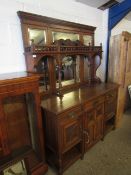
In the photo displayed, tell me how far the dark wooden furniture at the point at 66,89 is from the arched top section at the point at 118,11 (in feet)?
1.93

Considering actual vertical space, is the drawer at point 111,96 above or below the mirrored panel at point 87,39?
below

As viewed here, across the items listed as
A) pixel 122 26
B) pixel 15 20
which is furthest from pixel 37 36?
pixel 122 26

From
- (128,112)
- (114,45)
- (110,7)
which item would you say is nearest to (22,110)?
(114,45)

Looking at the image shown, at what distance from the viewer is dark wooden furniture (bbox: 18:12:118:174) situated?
162cm

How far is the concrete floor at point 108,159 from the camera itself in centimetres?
176

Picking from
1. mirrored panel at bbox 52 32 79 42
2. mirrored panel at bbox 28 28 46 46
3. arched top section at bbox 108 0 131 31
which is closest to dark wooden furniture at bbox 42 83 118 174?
mirrored panel at bbox 28 28 46 46

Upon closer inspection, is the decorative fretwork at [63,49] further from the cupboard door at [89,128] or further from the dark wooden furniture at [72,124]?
the cupboard door at [89,128]

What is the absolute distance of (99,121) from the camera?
2.15 metres

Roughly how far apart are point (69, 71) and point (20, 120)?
114 cm

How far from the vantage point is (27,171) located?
1543 mm

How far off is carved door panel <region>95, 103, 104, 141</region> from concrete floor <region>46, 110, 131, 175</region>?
0.57 feet

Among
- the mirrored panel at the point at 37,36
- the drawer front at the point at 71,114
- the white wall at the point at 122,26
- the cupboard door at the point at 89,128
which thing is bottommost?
the cupboard door at the point at 89,128

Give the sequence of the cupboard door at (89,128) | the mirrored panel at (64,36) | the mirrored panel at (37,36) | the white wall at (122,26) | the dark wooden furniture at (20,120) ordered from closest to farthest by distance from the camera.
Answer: the dark wooden furniture at (20,120), the mirrored panel at (37,36), the cupboard door at (89,128), the mirrored panel at (64,36), the white wall at (122,26)

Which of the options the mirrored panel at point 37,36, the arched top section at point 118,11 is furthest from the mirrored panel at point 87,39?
the mirrored panel at point 37,36
